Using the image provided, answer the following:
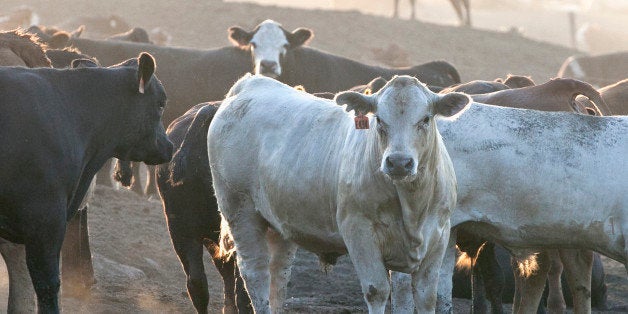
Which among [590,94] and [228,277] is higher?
[590,94]

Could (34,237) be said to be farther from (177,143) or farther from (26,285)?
(177,143)

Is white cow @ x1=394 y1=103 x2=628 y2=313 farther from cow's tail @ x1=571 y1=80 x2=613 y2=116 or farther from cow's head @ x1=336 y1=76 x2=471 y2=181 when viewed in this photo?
cow's head @ x1=336 y1=76 x2=471 y2=181

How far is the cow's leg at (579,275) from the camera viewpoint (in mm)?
9047

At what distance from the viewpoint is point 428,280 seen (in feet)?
24.1

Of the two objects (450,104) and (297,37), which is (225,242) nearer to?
(450,104)

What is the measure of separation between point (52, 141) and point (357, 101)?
5.79 feet

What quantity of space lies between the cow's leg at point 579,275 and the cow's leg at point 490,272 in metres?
0.66

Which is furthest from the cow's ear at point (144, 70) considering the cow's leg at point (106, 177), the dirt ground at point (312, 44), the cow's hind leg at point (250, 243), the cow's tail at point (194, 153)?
the cow's leg at point (106, 177)

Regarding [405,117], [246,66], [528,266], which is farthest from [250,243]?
[246,66]

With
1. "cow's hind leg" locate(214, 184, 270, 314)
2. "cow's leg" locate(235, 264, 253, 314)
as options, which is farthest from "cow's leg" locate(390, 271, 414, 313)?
"cow's leg" locate(235, 264, 253, 314)

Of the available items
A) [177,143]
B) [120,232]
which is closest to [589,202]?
[177,143]

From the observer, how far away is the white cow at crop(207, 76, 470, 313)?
7090 mm

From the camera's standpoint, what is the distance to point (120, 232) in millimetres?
12883

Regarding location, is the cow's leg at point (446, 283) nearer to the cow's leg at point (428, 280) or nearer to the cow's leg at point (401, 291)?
the cow's leg at point (401, 291)
